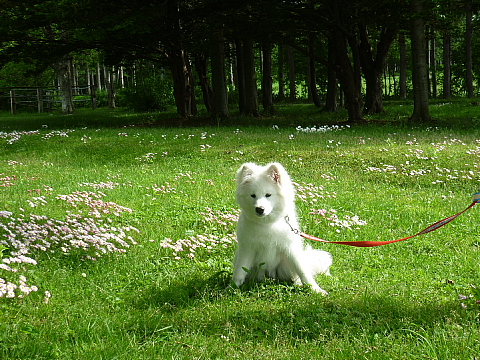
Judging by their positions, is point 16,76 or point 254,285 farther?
point 16,76

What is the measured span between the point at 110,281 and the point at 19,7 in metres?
24.1

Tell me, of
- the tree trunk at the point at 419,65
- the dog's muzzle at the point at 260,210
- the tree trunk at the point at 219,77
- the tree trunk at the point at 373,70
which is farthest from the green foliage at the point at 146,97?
the dog's muzzle at the point at 260,210

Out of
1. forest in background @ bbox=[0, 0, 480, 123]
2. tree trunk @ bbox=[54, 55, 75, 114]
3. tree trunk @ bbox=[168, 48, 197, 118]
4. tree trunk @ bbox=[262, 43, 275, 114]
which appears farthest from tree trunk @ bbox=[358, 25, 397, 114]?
tree trunk @ bbox=[54, 55, 75, 114]

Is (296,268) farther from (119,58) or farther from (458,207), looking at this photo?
(119,58)

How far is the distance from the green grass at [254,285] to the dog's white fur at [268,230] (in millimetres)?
226

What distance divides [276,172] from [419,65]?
17.5 meters

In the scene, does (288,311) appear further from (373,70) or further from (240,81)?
(373,70)

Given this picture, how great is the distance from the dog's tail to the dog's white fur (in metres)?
0.16

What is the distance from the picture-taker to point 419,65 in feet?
65.6

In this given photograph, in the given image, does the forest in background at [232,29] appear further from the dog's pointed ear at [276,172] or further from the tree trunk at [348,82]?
the dog's pointed ear at [276,172]

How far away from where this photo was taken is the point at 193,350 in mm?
3920

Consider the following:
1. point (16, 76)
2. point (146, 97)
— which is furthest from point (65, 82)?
point (16, 76)

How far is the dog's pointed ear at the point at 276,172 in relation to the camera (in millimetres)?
4774

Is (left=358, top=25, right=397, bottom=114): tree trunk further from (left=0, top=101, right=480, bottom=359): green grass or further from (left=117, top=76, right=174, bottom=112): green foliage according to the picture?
(left=117, top=76, right=174, bottom=112): green foliage
